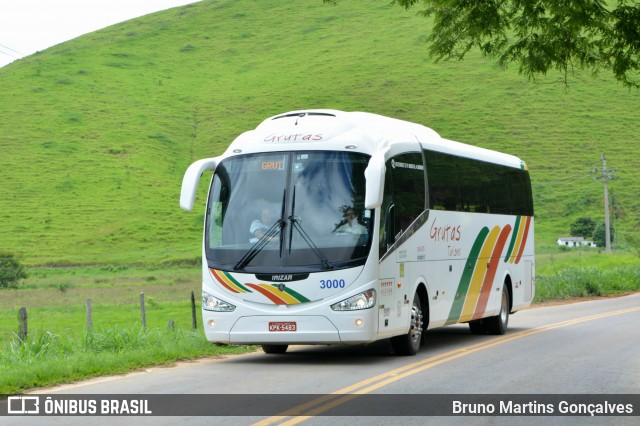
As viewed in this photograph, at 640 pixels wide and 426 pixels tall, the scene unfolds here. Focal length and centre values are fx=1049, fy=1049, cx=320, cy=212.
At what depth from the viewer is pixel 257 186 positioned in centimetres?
1502

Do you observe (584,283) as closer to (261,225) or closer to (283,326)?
(261,225)

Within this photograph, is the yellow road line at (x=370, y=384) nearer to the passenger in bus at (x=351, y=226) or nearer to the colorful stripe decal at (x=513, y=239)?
the colorful stripe decal at (x=513, y=239)

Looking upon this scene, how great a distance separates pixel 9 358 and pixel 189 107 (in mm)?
100763

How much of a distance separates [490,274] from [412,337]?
4.41 meters

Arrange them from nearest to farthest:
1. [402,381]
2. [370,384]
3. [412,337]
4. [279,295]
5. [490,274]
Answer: [370,384], [402,381], [279,295], [412,337], [490,274]

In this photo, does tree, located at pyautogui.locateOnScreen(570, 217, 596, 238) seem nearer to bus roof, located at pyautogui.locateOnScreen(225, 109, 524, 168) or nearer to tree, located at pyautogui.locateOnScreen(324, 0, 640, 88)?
bus roof, located at pyautogui.locateOnScreen(225, 109, 524, 168)

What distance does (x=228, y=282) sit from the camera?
1478 cm

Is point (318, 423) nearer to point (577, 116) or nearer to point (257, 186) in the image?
point (257, 186)

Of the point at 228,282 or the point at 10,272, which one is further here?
the point at 10,272

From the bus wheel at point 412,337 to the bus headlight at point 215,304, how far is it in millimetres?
2689

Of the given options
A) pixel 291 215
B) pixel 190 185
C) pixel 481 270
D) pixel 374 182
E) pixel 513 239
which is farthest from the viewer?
pixel 513 239

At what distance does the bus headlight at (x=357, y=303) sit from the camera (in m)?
14.3

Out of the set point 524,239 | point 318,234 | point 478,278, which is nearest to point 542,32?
point 318,234

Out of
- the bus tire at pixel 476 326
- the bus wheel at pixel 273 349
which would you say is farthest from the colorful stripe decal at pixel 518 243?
the bus wheel at pixel 273 349
